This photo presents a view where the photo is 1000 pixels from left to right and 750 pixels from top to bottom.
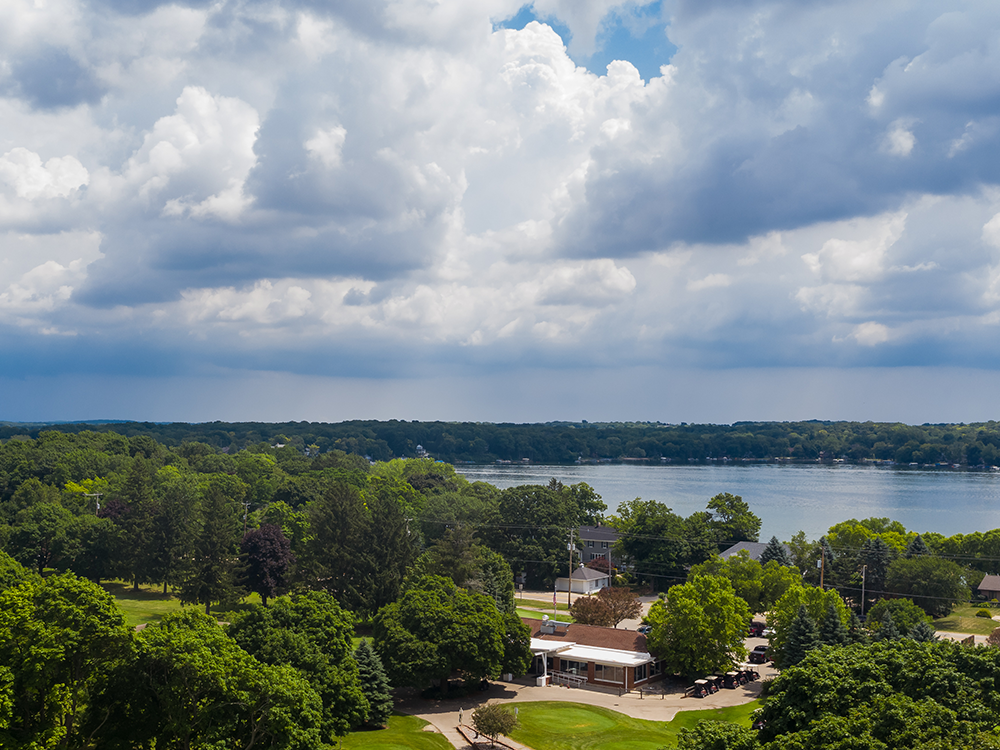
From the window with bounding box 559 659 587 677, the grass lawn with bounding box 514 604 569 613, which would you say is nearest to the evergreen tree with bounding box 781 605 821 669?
the window with bounding box 559 659 587 677

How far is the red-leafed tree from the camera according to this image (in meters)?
53.7

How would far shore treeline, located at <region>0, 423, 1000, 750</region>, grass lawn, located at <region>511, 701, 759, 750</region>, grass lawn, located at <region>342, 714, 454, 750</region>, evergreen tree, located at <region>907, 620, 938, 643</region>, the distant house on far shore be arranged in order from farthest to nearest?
the distant house on far shore < evergreen tree, located at <region>907, 620, 938, 643</region> < grass lawn, located at <region>511, 701, 759, 750</region> < grass lawn, located at <region>342, 714, 454, 750</region> < far shore treeline, located at <region>0, 423, 1000, 750</region>

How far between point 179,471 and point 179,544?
48736 millimetres

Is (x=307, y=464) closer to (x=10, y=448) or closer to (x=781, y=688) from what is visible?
(x=10, y=448)

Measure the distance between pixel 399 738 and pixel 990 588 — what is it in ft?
165

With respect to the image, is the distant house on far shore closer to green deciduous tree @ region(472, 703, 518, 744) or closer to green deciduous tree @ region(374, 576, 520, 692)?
green deciduous tree @ region(374, 576, 520, 692)

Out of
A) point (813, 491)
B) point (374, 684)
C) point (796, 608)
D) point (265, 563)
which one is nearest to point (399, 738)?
point (374, 684)

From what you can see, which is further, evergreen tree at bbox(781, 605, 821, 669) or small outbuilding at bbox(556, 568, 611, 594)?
small outbuilding at bbox(556, 568, 611, 594)

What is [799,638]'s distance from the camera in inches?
1561

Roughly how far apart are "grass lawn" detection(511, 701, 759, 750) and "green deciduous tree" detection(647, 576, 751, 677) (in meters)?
3.59

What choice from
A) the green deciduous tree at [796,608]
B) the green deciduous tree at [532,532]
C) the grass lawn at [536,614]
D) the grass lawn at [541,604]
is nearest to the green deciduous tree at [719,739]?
the green deciduous tree at [796,608]

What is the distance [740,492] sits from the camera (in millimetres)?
131875

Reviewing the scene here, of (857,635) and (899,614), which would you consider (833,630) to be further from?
(899,614)

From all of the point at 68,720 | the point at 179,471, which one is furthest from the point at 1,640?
the point at 179,471
